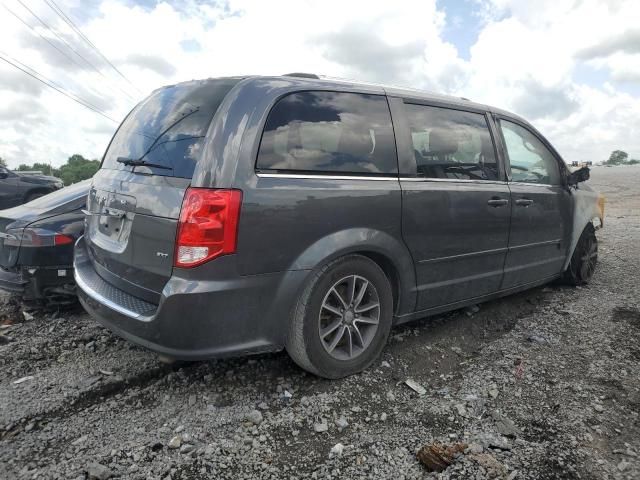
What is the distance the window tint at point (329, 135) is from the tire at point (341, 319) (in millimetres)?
615

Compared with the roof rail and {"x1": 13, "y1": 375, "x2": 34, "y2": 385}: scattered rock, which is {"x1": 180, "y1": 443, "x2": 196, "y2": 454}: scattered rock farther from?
the roof rail

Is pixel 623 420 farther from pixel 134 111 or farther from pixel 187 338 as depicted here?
pixel 134 111

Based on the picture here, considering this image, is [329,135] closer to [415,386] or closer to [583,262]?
[415,386]

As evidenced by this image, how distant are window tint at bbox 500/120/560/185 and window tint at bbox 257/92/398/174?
5.14 ft

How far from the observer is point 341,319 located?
3.04 metres

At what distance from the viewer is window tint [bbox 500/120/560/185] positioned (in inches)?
166

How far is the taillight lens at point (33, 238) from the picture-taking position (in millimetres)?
4070

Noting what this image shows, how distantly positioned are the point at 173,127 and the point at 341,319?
157 centimetres

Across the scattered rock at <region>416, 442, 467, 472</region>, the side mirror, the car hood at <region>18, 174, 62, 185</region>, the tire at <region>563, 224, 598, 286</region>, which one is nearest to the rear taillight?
the scattered rock at <region>416, 442, 467, 472</region>

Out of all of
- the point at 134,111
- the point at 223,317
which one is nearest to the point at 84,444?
the point at 223,317

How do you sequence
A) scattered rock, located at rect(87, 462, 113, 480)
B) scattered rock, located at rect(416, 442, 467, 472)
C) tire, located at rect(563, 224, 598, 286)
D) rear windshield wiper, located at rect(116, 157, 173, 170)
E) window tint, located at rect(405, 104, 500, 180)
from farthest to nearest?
tire, located at rect(563, 224, 598, 286)
window tint, located at rect(405, 104, 500, 180)
rear windshield wiper, located at rect(116, 157, 173, 170)
scattered rock, located at rect(416, 442, 467, 472)
scattered rock, located at rect(87, 462, 113, 480)

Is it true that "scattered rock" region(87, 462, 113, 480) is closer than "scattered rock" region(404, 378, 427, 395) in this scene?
Yes

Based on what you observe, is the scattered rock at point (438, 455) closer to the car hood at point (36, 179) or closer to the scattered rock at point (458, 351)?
the scattered rock at point (458, 351)

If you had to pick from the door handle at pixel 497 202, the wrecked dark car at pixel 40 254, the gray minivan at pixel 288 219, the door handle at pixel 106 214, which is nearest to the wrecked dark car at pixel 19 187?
the wrecked dark car at pixel 40 254
